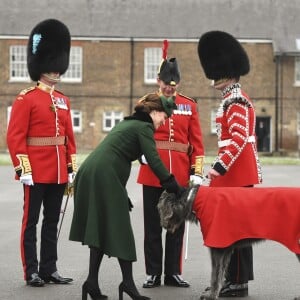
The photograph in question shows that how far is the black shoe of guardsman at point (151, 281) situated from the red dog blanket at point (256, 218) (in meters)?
1.21

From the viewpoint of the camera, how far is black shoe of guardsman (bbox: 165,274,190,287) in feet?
23.0

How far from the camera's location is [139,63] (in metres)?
41.2

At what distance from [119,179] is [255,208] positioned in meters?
1.14

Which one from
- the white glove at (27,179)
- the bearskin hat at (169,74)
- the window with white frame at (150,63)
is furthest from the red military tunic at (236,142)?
the window with white frame at (150,63)

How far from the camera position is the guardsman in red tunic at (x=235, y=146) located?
6523mm

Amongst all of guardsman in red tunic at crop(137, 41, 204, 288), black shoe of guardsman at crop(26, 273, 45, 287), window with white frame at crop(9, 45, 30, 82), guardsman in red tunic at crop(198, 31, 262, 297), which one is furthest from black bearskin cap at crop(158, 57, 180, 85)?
window with white frame at crop(9, 45, 30, 82)

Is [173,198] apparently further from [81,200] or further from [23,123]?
[23,123]

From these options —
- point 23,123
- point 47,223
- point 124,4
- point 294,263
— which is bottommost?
point 294,263

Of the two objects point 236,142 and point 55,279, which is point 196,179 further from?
point 55,279

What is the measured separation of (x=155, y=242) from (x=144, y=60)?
34.9 m

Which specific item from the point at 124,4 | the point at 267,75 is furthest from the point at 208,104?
the point at 124,4

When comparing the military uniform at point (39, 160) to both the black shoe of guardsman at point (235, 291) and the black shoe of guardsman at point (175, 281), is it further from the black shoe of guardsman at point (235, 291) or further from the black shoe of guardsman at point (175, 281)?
the black shoe of guardsman at point (235, 291)

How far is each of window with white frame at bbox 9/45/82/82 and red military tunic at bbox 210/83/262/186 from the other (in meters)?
35.1

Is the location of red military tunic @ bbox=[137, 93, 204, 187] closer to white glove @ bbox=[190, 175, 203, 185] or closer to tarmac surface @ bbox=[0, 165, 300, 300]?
white glove @ bbox=[190, 175, 203, 185]
